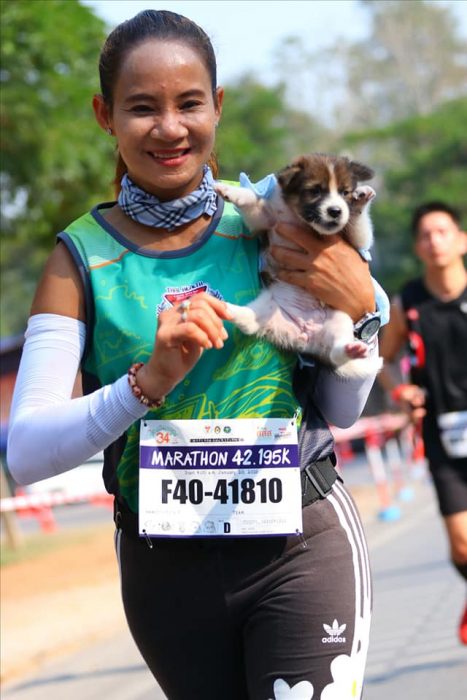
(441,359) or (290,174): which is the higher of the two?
(290,174)

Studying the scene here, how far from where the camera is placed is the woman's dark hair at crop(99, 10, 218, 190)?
3.02m

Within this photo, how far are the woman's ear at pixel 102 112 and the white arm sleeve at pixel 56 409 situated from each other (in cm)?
52

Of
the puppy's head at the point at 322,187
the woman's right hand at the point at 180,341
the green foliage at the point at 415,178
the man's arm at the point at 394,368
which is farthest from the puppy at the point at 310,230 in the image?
the green foliage at the point at 415,178

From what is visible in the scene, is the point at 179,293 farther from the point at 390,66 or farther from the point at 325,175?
the point at 390,66

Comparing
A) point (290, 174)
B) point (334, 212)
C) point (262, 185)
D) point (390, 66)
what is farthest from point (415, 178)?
point (262, 185)

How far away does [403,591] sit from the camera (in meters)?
9.88

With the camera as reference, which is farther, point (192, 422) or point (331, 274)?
point (331, 274)

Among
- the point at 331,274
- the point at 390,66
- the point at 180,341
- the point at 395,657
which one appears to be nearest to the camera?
the point at 180,341

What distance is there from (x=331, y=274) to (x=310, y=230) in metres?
0.24

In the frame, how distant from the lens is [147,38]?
3.01 meters

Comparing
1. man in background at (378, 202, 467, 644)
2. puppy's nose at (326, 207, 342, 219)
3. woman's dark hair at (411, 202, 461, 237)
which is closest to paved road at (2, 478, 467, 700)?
man in background at (378, 202, 467, 644)

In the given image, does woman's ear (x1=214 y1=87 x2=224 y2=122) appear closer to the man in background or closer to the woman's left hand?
the woman's left hand

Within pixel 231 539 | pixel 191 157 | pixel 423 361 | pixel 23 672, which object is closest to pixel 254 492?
pixel 231 539

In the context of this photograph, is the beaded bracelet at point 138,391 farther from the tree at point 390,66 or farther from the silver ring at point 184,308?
the tree at point 390,66
